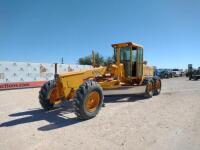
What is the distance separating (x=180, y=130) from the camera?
19.3ft

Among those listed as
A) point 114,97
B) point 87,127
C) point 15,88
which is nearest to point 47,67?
point 15,88

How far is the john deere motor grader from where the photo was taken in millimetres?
7173

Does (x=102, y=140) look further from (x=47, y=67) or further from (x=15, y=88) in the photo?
(x=47, y=67)

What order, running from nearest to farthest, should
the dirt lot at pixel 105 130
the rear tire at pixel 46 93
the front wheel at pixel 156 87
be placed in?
the dirt lot at pixel 105 130 → the rear tire at pixel 46 93 → the front wheel at pixel 156 87

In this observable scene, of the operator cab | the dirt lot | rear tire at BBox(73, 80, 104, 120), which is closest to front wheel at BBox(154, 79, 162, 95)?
the operator cab

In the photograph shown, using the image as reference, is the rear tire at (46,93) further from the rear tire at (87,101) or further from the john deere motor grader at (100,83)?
the rear tire at (87,101)

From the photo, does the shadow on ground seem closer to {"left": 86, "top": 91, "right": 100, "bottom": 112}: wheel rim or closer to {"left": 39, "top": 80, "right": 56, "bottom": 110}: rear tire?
{"left": 39, "top": 80, "right": 56, "bottom": 110}: rear tire

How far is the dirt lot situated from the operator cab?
3041 mm

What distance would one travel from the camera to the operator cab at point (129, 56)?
1099cm

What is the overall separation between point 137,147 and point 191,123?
2.67 meters

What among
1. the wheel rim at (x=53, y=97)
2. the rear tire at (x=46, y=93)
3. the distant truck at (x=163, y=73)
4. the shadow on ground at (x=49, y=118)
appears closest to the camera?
the shadow on ground at (x=49, y=118)

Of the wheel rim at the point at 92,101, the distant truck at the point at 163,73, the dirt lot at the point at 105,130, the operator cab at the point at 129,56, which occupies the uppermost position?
the operator cab at the point at 129,56

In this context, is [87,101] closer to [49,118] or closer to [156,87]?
[49,118]

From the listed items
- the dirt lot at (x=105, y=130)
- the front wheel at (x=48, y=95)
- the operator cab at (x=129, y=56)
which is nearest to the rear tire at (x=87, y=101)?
the dirt lot at (x=105, y=130)
